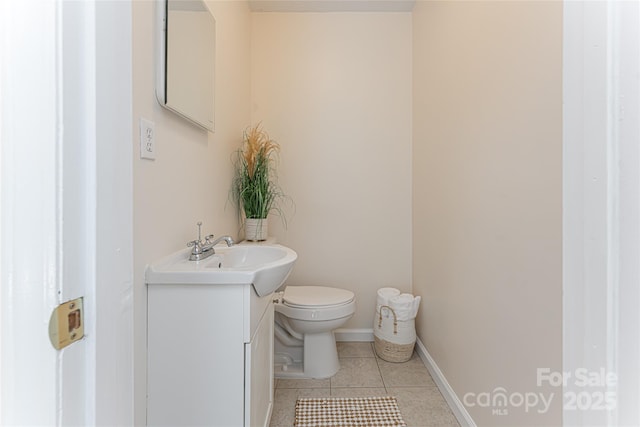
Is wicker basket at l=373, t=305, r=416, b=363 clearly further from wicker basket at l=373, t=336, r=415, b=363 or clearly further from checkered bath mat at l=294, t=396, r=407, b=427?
checkered bath mat at l=294, t=396, r=407, b=427

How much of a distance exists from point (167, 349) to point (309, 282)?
163 centimetres

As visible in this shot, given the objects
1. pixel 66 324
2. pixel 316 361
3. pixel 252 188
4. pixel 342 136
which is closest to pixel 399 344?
pixel 316 361

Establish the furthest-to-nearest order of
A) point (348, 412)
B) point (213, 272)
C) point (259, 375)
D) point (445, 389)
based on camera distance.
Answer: point (445, 389) < point (348, 412) < point (259, 375) < point (213, 272)

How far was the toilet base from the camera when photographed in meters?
2.09

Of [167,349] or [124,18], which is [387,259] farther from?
[124,18]

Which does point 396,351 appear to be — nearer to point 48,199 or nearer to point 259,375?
A: point 259,375

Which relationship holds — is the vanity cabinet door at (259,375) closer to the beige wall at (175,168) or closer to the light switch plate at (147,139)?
the beige wall at (175,168)

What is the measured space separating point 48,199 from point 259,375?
1.12 m

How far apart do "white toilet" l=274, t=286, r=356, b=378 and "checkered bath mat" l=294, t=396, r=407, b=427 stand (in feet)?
0.85

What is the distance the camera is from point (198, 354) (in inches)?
42.4

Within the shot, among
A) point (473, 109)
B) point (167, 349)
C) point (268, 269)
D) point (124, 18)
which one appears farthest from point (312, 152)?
point (124, 18)

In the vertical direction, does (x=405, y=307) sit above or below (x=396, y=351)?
above

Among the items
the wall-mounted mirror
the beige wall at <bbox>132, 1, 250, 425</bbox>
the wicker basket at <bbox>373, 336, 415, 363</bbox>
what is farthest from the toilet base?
the wall-mounted mirror

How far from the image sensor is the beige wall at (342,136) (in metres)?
2.61
